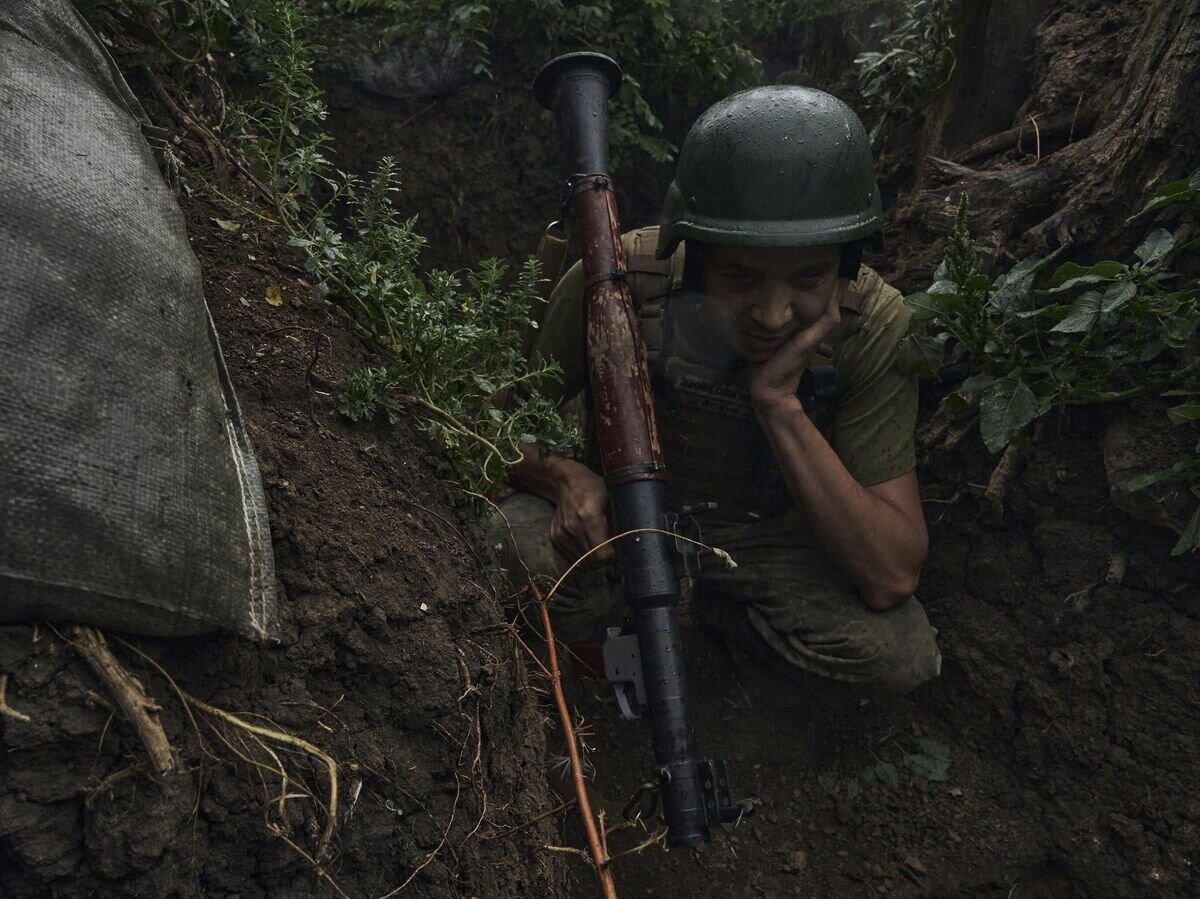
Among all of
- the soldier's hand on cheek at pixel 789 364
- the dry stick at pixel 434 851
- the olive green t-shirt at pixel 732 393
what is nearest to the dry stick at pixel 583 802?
the dry stick at pixel 434 851

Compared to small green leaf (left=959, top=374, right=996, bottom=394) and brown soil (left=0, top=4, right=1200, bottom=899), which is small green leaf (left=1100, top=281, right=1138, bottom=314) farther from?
brown soil (left=0, top=4, right=1200, bottom=899)

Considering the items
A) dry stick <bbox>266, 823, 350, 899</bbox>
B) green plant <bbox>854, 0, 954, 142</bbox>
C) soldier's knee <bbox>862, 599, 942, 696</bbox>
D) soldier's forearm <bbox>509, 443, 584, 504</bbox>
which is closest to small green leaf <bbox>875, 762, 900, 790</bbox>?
soldier's knee <bbox>862, 599, 942, 696</bbox>

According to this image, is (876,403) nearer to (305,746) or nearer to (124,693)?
(305,746)

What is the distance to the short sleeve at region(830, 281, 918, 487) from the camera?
257 centimetres

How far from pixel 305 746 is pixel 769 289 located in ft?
5.00

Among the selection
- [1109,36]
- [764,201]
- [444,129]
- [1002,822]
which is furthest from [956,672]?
[444,129]

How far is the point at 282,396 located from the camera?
1.93 meters

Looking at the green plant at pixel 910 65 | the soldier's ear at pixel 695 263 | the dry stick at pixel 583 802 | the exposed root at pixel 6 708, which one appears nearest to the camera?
the exposed root at pixel 6 708

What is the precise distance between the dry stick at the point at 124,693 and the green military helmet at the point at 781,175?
1.65 meters

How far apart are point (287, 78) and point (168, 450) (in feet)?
4.12

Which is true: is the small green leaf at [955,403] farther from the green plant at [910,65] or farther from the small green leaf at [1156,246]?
the green plant at [910,65]

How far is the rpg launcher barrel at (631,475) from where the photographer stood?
2.04 metres

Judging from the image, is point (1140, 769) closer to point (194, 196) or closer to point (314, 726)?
point (314, 726)

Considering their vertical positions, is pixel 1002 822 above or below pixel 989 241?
below
